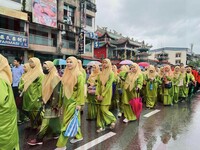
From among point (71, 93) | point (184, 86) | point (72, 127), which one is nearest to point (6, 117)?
point (72, 127)

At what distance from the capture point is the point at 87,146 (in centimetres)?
460

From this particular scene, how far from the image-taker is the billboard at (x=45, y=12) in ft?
62.0

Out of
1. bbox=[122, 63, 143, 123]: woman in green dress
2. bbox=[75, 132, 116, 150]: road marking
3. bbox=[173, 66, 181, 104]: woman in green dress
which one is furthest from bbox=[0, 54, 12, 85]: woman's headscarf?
bbox=[173, 66, 181, 104]: woman in green dress

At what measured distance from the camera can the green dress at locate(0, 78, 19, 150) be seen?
8.75ft

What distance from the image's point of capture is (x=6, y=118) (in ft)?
8.95

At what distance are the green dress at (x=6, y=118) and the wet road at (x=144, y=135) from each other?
175cm

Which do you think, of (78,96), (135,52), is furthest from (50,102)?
(135,52)

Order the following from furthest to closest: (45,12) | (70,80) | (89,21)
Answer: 1. (89,21)
2. (45,12)
3. (70,80)

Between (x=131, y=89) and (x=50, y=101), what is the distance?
2.76 meters

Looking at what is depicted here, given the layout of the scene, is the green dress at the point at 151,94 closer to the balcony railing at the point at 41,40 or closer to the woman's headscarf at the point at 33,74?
the woman's headscarf at the point at 33,74

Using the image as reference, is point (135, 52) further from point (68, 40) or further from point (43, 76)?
point (43, 76)

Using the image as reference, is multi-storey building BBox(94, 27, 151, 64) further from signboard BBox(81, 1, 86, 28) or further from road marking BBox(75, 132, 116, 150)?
road marking BBox(75, 132, 116, 150)

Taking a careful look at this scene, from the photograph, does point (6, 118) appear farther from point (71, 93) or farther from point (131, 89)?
point (131, 89)

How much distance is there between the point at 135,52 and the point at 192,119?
4157 centimetres
